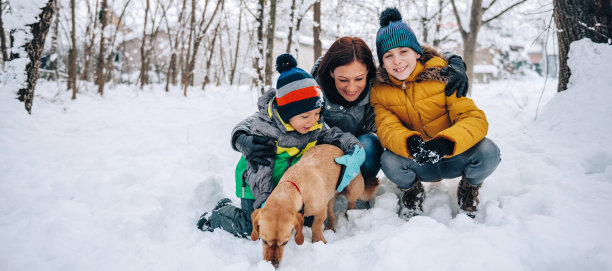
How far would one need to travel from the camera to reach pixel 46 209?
2199 millimetres

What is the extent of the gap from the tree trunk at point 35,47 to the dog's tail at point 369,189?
14.7 feet

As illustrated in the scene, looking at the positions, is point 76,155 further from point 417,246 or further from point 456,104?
point 456,104

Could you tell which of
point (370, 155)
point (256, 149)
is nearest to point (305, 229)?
point (256, 149)

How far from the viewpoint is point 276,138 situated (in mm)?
2422

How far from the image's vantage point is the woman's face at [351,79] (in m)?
2.40

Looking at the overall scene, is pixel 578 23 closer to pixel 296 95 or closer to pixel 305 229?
pixel 296 95

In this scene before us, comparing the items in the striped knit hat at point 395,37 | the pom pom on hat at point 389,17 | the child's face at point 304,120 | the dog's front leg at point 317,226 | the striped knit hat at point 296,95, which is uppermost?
the pom pom on hat at point 389,17

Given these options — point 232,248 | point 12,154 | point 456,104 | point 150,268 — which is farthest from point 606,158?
point 12,154

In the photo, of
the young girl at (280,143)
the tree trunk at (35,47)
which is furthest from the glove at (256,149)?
the tree trunk at (35,47)

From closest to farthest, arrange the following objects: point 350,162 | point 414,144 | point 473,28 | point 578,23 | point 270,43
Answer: point 414,144, point 350,162, point 578,23, point 270,43, point 473,28

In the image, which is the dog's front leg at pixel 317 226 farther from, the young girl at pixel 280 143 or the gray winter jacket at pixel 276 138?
the gray winter jacket at pixel 276 138

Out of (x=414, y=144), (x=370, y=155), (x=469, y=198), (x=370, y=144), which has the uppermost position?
(x=414, y=144)

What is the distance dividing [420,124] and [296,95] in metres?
1.11

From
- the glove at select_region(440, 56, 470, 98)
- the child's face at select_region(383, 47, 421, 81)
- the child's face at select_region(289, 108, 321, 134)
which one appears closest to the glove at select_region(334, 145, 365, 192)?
the child's face at select_region(289, 108, 321, 134)
